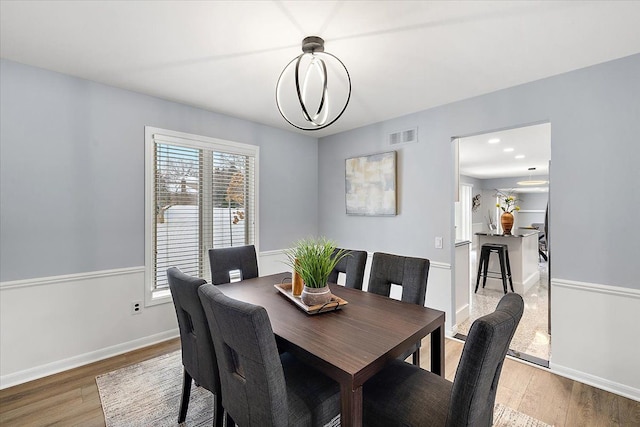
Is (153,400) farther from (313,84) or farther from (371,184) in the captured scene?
(371,184)

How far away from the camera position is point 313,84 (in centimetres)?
271

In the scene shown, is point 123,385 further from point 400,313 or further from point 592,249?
point 592,249

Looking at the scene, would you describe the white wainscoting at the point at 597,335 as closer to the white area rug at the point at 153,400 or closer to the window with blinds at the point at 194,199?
the white area rug at the point at 153,400

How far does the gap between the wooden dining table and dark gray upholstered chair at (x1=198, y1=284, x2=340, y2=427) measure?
0.19 m

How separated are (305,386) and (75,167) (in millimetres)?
2712

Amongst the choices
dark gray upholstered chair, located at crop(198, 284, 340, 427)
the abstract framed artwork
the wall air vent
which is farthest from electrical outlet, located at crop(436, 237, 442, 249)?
dark gray upholstered chair, located at crop(198, 284, 340, 427)

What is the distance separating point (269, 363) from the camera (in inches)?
44.6

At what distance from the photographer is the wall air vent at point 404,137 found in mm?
3453

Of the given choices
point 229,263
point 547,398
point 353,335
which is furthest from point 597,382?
point 229,263

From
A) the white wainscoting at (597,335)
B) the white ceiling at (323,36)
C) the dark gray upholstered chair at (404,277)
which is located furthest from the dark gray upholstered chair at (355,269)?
the white wainscoting at (597,335)

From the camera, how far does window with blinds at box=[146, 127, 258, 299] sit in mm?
3055

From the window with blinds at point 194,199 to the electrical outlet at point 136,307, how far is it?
166 mm

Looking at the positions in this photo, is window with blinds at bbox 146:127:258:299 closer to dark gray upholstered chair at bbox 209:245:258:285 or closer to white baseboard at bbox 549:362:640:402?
dark gray upholstered chair at bbox 209:245:258:285

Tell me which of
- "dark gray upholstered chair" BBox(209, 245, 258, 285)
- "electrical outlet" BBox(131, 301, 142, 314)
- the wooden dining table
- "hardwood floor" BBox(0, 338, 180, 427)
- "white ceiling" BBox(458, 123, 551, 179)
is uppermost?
"white ceiling" BBox(458, 123, 551, 179)
